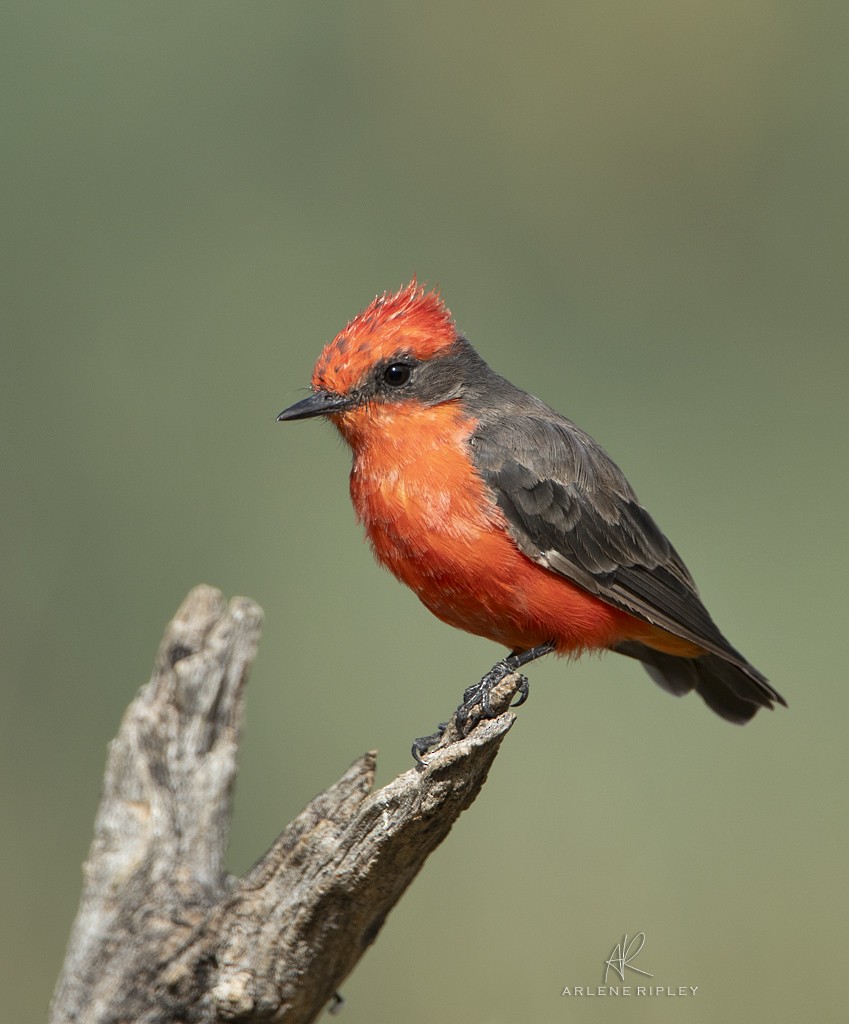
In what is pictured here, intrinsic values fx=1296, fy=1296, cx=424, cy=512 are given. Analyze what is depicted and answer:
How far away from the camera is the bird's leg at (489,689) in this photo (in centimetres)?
457

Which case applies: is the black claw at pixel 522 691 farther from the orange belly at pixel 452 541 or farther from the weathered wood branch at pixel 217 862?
the orange belly at pixel 452 541

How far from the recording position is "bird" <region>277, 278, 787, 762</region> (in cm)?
513

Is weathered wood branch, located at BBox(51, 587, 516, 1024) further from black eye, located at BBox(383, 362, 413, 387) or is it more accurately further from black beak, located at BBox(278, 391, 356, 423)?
black eye, located at BBox(383, 362, 413, 387)

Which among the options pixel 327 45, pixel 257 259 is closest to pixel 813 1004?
pixel 257 259

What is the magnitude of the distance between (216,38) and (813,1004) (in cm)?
699

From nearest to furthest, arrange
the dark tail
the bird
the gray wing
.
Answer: the bird, the gray wing, the dark tail

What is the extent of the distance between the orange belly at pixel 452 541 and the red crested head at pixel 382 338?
22 cm

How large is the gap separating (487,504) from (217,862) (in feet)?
5.73

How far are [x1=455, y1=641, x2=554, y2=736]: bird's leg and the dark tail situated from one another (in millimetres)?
948

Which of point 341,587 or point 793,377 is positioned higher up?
point 793,377

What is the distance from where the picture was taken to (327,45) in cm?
873

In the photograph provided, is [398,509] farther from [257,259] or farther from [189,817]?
[257,259]
